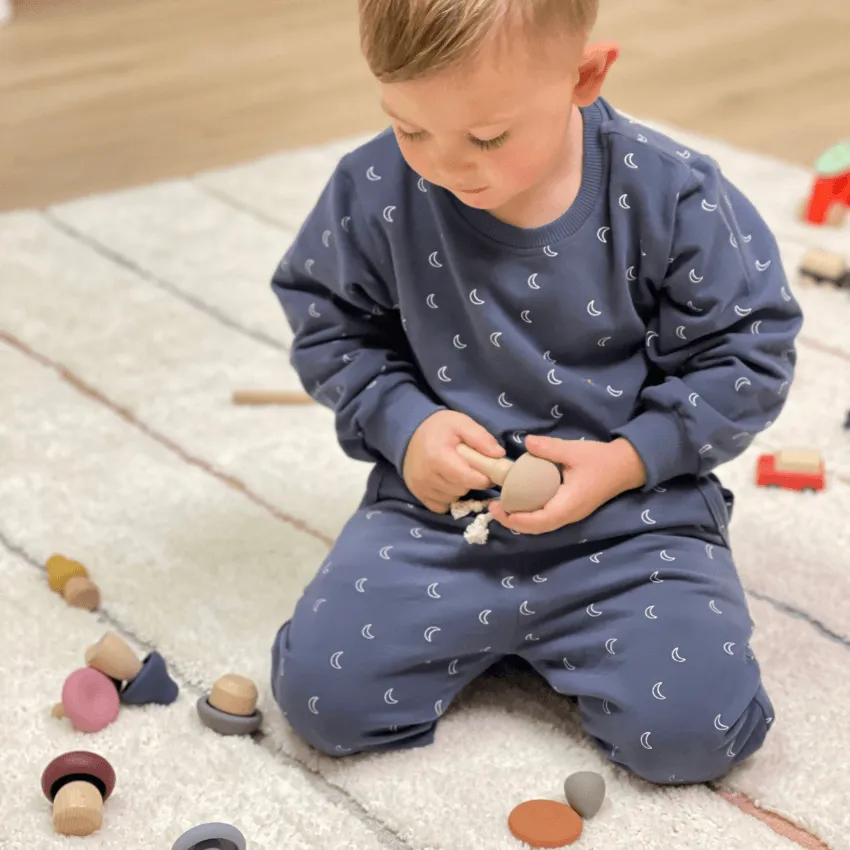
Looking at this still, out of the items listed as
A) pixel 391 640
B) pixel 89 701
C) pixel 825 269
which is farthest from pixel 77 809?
pixel 825 269

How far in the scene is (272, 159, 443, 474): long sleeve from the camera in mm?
838

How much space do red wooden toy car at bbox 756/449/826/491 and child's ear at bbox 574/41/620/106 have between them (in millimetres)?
455

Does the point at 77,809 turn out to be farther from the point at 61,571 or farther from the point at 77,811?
the point at 61,571

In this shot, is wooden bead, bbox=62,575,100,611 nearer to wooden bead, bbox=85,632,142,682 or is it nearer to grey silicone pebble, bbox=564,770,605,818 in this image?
wooden bead, bbox=85,632,142,682

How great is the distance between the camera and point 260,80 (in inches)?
88.0

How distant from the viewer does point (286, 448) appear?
1.16 meters

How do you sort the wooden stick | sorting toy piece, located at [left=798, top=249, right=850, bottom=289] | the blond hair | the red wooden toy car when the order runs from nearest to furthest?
the blond hair
the red wooden toy car
the wooden stick
sorting toy piece, located at [left=798, top=249, right=850, bottom=289]

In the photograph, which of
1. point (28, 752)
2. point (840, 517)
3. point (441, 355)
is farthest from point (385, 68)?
point (840, 517)

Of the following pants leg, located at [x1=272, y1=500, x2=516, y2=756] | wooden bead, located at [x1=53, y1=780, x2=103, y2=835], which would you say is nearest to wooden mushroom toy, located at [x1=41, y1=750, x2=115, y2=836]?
wooden bead, located at [x1=53, y1=780, x2=103, y2=835]

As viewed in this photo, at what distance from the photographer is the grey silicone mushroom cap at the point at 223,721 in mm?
827

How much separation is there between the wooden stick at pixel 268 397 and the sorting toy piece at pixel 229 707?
1.41 ft

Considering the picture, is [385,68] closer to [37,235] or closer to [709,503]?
[709,503]

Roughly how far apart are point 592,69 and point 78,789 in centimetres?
51

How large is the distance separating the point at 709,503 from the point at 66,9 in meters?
2.14
